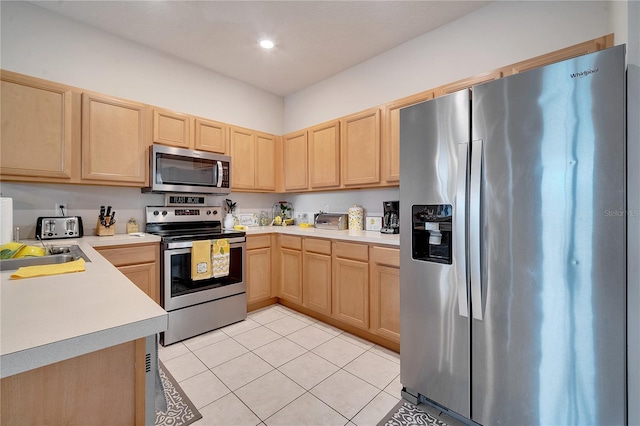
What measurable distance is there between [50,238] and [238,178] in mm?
1751

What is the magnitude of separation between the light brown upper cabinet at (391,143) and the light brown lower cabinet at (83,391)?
230 centimetres

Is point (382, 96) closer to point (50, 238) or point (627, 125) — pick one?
point (627, 125)

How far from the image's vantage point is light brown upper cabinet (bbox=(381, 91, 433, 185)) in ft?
8.37


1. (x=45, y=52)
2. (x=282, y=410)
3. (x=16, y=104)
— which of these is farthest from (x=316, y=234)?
(x=45, y=52)


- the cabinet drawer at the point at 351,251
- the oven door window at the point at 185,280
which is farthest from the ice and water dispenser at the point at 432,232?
the oven door window at the point at 185,280

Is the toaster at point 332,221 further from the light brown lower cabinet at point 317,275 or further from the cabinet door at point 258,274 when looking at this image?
the cabinet door at point 258,274

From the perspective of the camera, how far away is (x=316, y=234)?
285cm

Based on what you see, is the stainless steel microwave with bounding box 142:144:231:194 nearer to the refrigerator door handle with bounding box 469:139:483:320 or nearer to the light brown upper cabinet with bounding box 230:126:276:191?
the light brown upper cabinet with bounding box 230:126:276:191

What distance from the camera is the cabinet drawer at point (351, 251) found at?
2.42 m

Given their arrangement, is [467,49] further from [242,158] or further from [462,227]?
[242,158]

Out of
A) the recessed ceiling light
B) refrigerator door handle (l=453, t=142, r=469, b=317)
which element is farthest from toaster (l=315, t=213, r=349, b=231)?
the recessed ceiling light

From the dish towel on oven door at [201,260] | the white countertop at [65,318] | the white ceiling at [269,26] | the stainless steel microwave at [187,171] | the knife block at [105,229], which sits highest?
the white ceiling at [269,26]

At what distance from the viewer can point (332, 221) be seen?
3.19 m

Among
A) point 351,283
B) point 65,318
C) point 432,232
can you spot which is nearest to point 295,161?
point 351,283
